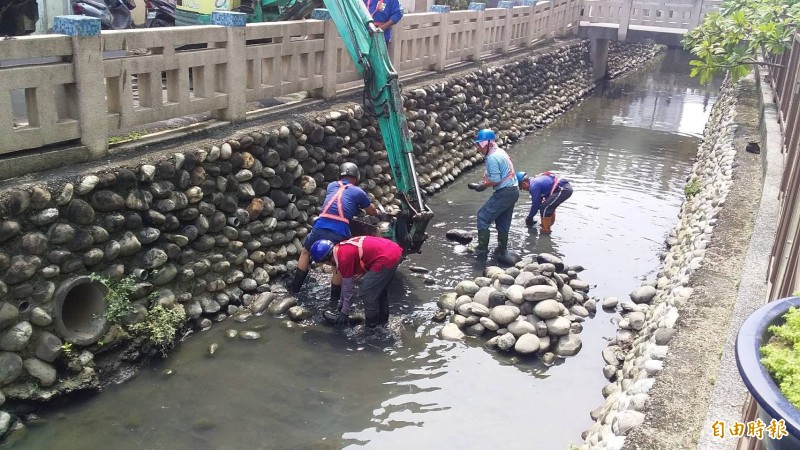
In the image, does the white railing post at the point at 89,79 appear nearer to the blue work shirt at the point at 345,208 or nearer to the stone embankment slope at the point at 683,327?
the blue work shirt at the point at 345,208

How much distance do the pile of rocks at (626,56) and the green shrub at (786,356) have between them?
28.7 metres

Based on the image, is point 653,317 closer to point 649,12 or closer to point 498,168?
point 498,168

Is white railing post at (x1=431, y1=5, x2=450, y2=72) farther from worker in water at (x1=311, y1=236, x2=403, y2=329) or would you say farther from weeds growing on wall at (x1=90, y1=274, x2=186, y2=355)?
weeds growing on wall at (x1=90, y1=274, x2=186, y2=355)

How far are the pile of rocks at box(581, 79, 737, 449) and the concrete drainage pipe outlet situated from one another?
464 centimetres

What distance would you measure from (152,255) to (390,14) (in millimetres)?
6522

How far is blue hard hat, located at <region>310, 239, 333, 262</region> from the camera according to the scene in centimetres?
773

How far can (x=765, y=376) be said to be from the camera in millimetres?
2449

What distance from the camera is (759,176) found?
10148 mm

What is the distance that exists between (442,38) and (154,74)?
8603 mm

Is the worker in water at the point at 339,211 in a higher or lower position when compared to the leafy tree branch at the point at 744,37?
lower

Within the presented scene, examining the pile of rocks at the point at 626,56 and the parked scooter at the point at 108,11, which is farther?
the pile of rocks at the point at 626,56

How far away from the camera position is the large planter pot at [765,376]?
7.34 ft

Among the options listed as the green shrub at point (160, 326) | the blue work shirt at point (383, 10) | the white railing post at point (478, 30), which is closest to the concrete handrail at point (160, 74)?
the blue work shirt at point (383, 10)

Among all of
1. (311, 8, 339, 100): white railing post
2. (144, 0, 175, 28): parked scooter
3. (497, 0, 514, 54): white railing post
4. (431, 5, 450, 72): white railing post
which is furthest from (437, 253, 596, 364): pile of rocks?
(497, 0, 514, 54): white railing post
